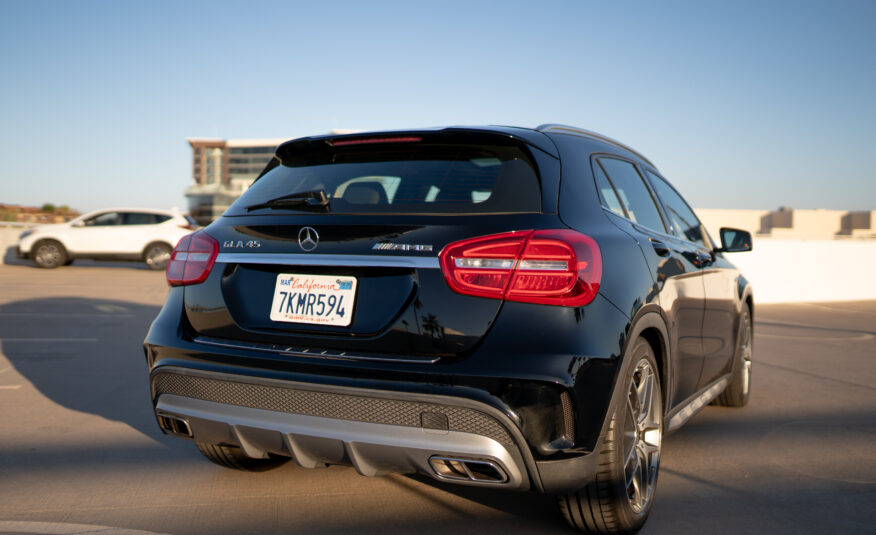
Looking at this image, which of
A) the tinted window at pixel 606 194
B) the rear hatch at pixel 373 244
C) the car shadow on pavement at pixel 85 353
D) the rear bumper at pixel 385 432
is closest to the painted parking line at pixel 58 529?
the rear bumper at pixel 385 432

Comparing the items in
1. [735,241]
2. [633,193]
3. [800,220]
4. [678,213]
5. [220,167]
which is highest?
[220,167]

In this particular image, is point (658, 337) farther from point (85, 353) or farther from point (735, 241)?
point (85, 353)

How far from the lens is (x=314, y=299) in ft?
9.39

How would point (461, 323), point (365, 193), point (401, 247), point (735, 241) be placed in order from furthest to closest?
point (735, 241)
point (365, 193)
point (401, 247)
point (461, 323)

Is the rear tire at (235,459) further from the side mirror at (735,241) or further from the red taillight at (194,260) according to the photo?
the side mirror at (735,241)

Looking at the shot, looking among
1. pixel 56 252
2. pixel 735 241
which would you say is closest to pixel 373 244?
pixel 735 241

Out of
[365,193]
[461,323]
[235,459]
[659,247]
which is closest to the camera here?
[461,323]

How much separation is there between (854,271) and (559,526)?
17.1m

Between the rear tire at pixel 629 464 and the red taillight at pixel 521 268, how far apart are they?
478 millimetres

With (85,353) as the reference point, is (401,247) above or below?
above

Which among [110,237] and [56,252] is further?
[110,237]

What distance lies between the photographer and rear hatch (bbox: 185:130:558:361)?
107 inches

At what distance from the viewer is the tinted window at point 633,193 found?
3637mm

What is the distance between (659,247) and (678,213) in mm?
1153
